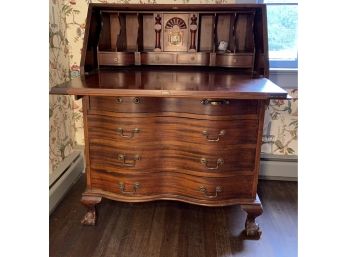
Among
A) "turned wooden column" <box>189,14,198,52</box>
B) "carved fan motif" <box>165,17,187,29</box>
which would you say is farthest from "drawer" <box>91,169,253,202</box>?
"carved fan motif" <box>165,17,187,29</box>

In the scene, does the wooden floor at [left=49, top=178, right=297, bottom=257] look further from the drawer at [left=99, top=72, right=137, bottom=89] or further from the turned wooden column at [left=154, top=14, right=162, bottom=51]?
the turned wooden column at [left=154, top=14, right=162, bottom=51]

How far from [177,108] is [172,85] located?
13cm

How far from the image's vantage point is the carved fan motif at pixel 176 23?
1701mm

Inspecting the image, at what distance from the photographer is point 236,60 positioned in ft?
5.35

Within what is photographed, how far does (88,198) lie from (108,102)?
541 mm

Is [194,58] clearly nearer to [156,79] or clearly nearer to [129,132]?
[156,79]

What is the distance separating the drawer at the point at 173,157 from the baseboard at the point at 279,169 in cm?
75

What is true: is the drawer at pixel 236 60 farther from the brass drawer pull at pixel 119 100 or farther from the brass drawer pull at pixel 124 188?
the brass drawer pull at pixel 124 188

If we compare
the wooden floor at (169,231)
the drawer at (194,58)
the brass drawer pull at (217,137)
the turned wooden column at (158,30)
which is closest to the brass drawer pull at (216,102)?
the brass drawer pull at (217,137)

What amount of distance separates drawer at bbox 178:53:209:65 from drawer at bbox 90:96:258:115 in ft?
1.55

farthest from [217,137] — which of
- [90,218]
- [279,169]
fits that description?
[279,169]
